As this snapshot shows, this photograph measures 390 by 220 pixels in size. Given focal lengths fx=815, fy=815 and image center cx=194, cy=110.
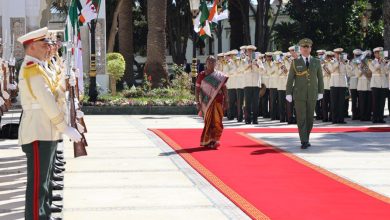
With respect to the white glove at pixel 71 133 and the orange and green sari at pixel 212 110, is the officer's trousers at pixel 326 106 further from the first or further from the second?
the white glove at pixel 71 133

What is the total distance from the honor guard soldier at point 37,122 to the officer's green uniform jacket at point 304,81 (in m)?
8.63

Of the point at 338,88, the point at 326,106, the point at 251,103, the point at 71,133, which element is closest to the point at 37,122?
the point at 71,133

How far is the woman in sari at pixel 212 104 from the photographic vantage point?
50.2 ft

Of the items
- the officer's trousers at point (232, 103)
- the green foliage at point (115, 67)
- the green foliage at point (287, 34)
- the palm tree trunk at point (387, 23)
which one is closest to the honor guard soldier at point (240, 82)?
the officer's trousers at point (232, 103)

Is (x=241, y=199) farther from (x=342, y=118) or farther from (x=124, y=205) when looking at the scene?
(x=342, y=118)

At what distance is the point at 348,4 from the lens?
137 feet

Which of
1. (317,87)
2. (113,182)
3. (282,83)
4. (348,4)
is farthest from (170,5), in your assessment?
(113,182)

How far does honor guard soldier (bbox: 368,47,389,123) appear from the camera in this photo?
21875 mm

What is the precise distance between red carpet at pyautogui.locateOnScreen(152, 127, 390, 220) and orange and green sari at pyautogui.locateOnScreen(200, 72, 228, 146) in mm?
264

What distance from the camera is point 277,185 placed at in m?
10.7

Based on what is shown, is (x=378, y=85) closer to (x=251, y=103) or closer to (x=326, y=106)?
(x=326, y=106)

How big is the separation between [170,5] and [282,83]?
3899cm

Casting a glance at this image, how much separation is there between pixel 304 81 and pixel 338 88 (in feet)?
23.8

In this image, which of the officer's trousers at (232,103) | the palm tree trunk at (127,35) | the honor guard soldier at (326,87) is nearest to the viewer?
the honor guard soldier at (326,87)
